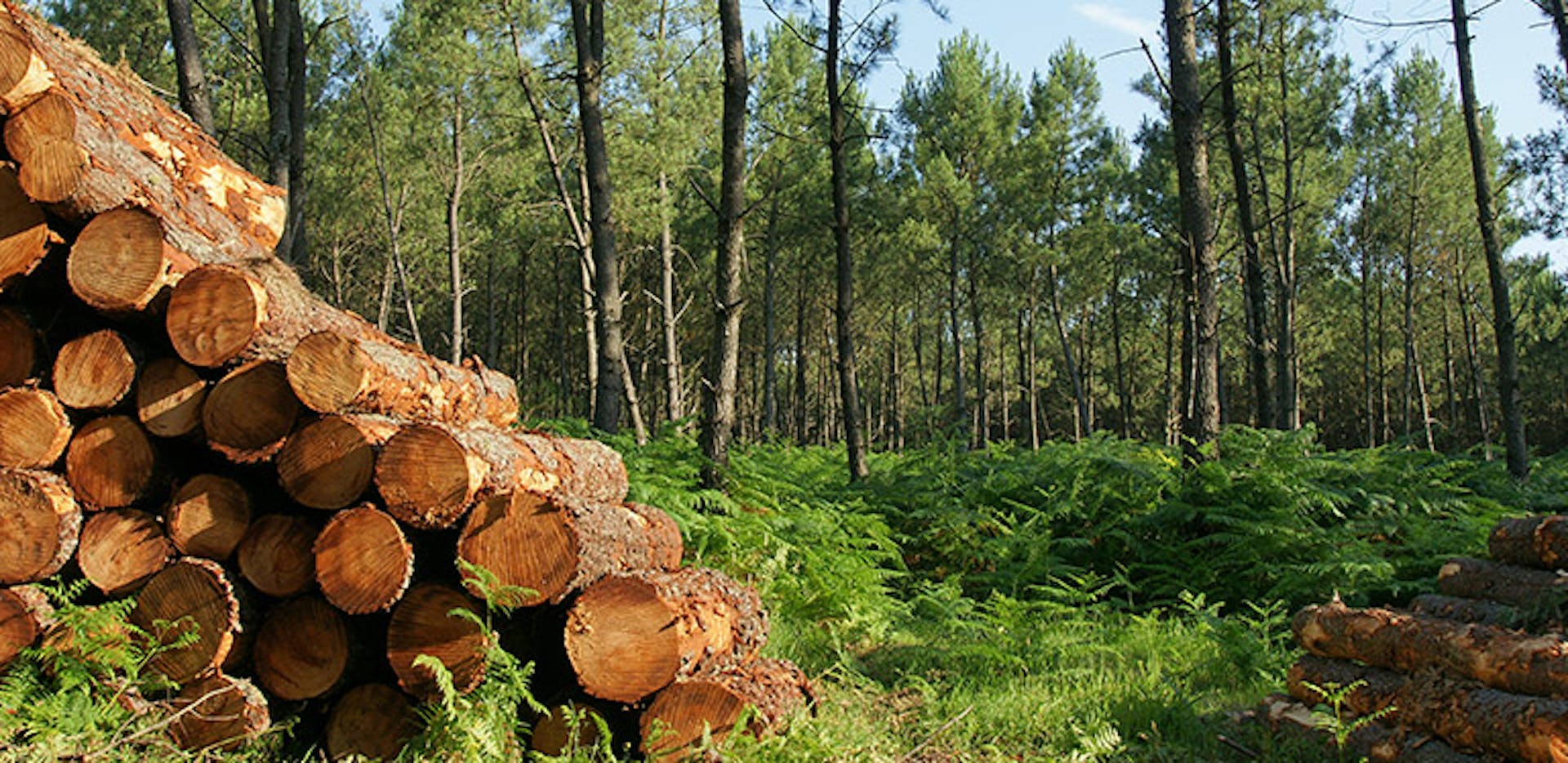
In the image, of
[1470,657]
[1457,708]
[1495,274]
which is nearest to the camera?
[1457,708]

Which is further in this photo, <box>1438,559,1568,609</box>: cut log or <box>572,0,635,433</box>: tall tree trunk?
<box>572,0,635,433</box>: tall tree trunk

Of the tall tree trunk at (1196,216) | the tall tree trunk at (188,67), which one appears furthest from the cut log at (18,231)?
the tall tree trunk at (1196,216)

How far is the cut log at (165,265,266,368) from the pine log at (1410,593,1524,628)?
5394 mm

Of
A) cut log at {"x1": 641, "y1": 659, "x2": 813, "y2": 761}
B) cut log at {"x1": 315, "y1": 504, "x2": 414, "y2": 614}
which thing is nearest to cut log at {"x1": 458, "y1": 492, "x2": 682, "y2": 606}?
cut log at {"x1": 315, "y1": 504, "x2": 414, "y2": 614}

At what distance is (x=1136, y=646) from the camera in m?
6.09

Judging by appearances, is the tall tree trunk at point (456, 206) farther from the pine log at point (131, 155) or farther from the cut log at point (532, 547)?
the cut log at point (532, 547)

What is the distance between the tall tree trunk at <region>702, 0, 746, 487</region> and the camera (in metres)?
8.98

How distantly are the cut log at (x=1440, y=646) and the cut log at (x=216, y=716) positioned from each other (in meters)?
4.50

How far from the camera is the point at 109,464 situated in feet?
13.6

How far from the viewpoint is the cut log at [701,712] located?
378cm

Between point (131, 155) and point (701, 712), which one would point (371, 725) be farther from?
point (131, 155)

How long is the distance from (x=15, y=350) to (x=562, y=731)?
9.25 feet

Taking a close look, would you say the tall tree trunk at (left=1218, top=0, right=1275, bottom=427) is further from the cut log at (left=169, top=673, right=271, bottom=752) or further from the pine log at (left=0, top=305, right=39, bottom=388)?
the pine log at (left=0, top=305, right=39, bottom=388)

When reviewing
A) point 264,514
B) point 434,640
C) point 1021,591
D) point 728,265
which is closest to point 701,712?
point 434,640
